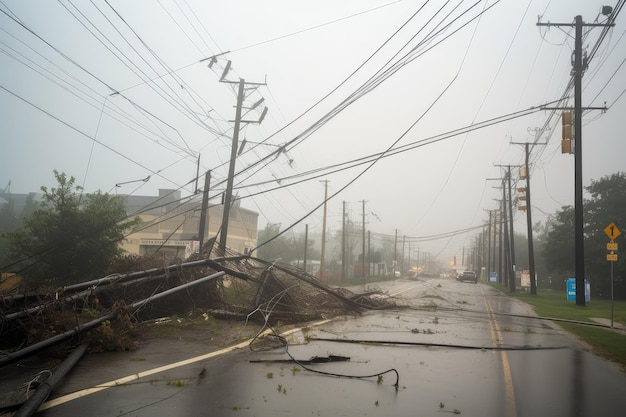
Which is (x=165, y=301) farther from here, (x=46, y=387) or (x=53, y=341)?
(x=46, y=387)

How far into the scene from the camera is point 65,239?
22719mm

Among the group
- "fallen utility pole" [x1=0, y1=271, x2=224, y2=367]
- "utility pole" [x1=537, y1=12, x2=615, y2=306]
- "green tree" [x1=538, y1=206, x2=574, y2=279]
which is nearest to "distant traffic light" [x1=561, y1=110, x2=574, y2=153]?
"utility pole" [x1=537, y1=12, x2=615, y2=306]

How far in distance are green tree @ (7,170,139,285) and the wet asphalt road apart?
15.2 m

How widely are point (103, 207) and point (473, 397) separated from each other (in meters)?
21.9

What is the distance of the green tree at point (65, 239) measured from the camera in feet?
73.0

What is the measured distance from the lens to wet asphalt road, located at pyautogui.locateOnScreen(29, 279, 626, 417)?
18.9 ft

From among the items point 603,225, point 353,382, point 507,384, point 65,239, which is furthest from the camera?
point 603,225

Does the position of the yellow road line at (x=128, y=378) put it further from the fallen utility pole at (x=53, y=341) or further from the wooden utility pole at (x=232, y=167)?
the wooden utility pole at (x=232, y=167)

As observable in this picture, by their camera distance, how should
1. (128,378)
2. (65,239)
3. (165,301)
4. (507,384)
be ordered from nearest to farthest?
(128,378)
(507,384)
(165,301)
(65,239)

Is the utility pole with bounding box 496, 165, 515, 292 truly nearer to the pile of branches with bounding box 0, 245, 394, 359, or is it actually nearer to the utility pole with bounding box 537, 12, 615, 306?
the utility pole with bounding box 537, 12, 615, 306

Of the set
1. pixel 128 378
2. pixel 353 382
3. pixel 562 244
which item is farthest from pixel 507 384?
pixel 562 244

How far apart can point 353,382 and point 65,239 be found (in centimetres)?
2006

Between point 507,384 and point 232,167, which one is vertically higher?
point 232,167

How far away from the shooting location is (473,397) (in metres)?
6.52
